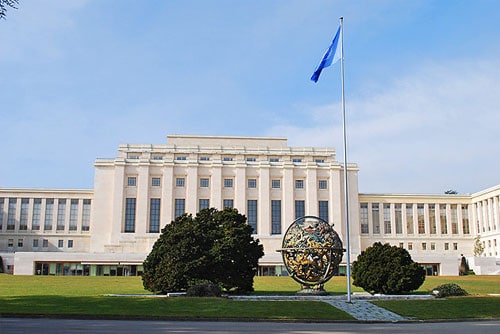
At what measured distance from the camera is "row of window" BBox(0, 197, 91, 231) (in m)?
96.6

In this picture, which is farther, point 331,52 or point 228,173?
point 228,173

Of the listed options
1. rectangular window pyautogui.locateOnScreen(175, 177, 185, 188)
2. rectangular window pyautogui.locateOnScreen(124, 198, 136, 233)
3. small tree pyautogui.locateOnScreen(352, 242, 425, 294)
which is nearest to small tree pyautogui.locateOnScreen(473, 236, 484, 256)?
rectangular window pyautogui.locateOnScreen(175, 177, 185, 188)

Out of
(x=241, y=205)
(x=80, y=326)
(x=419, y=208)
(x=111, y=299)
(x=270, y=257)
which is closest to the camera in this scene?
(x=80, y=326)

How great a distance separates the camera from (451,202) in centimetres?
10419

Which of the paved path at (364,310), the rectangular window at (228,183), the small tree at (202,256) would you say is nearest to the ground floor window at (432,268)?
the rectangular window at (228,183)

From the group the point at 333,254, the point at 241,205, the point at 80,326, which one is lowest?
the point at 80,326

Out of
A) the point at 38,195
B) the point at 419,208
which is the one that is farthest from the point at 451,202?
the point at 38,195

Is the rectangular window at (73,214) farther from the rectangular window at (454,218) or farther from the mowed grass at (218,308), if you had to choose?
the mowed grass at (218,308)

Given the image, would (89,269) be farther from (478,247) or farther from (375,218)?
(478,247)

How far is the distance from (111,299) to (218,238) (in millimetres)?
10547

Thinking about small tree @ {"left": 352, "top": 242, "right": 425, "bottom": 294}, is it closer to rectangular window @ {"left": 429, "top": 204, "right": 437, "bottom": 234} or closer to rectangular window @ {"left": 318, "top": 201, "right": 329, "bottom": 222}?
rectangular window @ {"left": 318, "top": 201, "right": 329, "bottom": 222}

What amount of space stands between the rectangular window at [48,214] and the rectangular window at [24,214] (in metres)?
3.10

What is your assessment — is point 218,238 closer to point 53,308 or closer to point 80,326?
Answer: point 53,308

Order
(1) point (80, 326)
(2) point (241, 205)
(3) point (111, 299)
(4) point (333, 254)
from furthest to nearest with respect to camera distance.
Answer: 1. (2) point (241, 205)
2. (4) point (333, 254)
3. (3) point (111, 299)
4. (1) point (80, 326)
